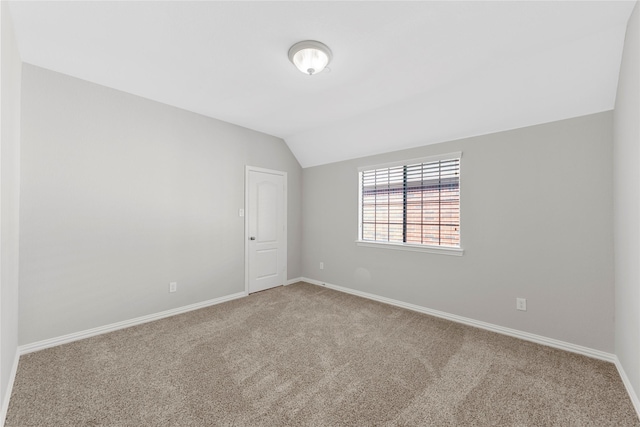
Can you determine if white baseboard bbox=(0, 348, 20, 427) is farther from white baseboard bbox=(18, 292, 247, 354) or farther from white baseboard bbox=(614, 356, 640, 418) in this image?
white baseboard bbox=(614, 356, 640, 418)

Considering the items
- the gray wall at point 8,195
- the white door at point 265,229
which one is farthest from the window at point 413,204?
the gray wall at point 8,195

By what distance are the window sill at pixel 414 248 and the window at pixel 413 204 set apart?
0.01 m

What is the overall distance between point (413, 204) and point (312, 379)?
2539 mm

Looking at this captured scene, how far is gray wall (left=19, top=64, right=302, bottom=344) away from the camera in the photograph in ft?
8.12

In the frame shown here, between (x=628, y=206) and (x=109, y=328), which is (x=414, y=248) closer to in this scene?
(x=628, y=206)

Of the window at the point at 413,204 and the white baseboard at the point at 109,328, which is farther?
the window at the point at 413,204

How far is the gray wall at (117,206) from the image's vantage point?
2475 millimetres

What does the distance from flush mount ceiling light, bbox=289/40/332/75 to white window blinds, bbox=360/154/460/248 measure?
1.97 m

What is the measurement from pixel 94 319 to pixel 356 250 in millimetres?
3280

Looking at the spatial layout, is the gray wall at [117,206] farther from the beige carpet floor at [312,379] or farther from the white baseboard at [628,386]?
the white baseboard at [628,386]

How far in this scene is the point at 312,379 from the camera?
2051 millimetres

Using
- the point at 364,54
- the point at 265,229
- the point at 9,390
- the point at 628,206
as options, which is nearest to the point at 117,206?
the point at 9,390

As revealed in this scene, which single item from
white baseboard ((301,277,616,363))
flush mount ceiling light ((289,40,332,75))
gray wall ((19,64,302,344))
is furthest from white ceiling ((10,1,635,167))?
white baseboard ((301,277,616,363))

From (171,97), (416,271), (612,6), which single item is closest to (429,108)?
(612,6)
